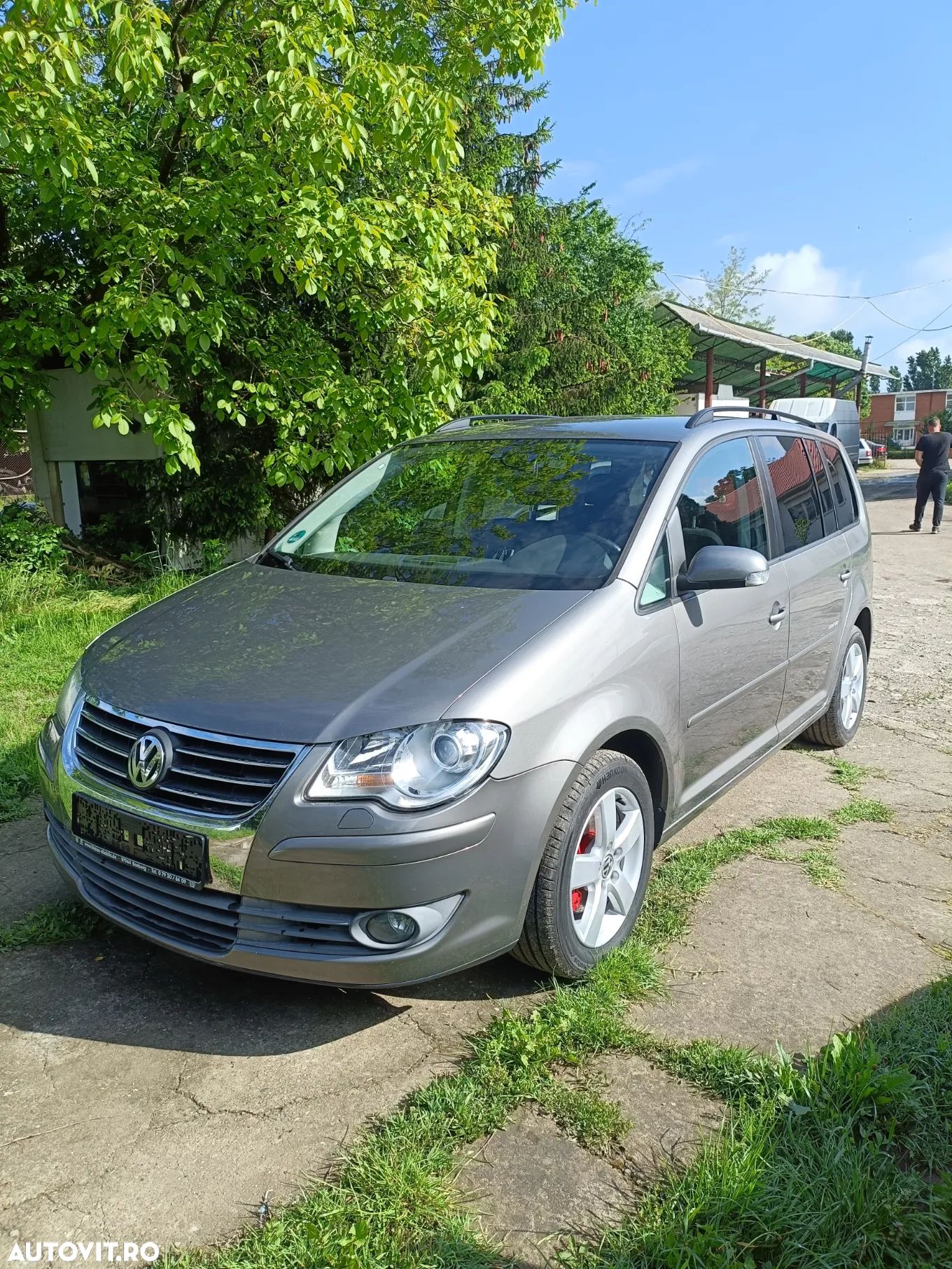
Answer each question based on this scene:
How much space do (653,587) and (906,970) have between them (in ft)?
4.88

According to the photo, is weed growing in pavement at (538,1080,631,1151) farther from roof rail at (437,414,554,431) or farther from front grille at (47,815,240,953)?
roof rail at (437,414,554,431)

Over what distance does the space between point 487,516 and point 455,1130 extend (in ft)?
7.08

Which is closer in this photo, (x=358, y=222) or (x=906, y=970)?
(x=906, y=970)

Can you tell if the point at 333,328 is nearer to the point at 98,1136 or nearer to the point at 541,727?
the point at 541,727

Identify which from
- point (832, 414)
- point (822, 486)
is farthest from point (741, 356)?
point (822, 486)

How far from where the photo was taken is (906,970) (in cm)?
318

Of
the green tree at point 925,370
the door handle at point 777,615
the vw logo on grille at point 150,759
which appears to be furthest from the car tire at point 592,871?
the green tree at point 925,370

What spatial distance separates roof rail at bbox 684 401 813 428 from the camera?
4109 millimetres

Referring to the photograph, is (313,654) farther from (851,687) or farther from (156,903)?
(851,687)

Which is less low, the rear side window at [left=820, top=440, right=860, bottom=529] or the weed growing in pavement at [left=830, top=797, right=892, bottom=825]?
the rear side window at [left=820, top=440, right=860, bottom=529]

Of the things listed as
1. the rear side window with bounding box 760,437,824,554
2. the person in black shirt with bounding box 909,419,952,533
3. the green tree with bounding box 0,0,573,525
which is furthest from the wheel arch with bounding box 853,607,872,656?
the person in black shirt with bounding box 909,419,952,533

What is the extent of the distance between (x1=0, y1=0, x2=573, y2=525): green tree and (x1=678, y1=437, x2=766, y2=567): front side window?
4196 millimetres

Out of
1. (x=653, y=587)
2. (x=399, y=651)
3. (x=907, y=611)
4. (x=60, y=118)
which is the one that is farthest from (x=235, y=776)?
(x=907, y=611)

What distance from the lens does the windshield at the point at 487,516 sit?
11.3 ft
